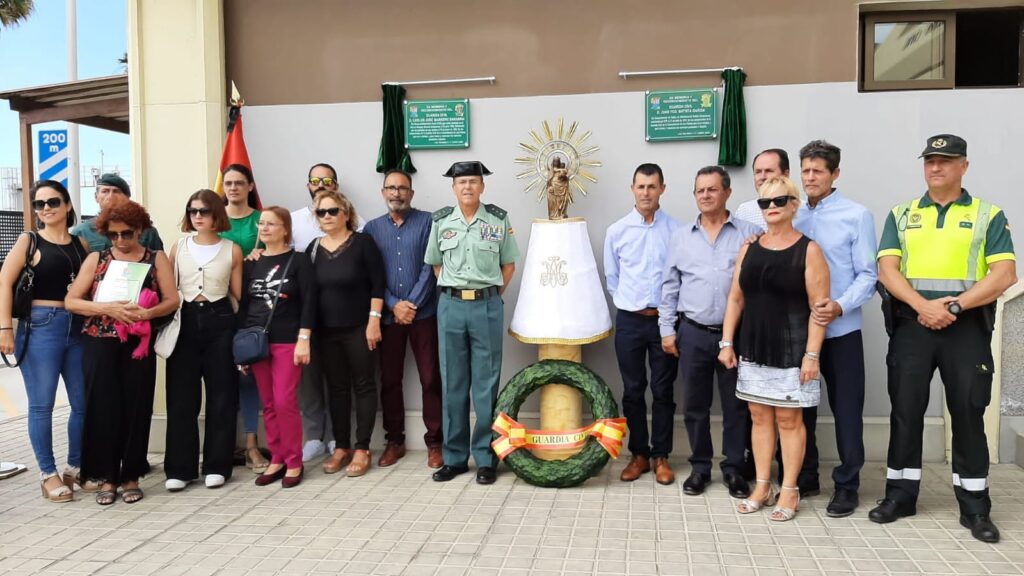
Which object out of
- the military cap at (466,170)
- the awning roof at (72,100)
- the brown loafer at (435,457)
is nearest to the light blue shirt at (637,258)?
the military cap at (466,170)

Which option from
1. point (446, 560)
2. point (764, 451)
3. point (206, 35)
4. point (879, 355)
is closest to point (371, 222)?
point (206, 35)

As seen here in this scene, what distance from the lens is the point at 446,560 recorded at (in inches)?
127

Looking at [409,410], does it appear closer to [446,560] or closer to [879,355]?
[446,560]

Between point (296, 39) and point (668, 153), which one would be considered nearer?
point (668, 153)

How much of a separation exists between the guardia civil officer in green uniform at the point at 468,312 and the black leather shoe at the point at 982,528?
2.54 metres

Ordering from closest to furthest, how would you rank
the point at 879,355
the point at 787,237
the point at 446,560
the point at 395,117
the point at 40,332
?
1. the point at 446,560
2. the point at 787,237
3. the point at 40,332
4. the point at 879,355
5. the point at 395,117

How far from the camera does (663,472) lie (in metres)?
4.34

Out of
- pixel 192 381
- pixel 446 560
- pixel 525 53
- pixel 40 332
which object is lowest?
pixel 446 560

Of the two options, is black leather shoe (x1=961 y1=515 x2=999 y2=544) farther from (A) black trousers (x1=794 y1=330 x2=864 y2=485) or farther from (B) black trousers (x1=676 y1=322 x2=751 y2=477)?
(B) black trousers (x1=676 y1=322 x2=751 y2=477)

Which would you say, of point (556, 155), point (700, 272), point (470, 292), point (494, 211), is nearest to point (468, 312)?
point (470, 292)

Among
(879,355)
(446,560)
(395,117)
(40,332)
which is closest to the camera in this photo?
(446,560)

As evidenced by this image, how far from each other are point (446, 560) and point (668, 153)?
3.10 m

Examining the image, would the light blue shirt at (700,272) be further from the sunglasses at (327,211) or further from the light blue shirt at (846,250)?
the sunglasses at (327,211)

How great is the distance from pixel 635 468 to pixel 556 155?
84.2 inches
